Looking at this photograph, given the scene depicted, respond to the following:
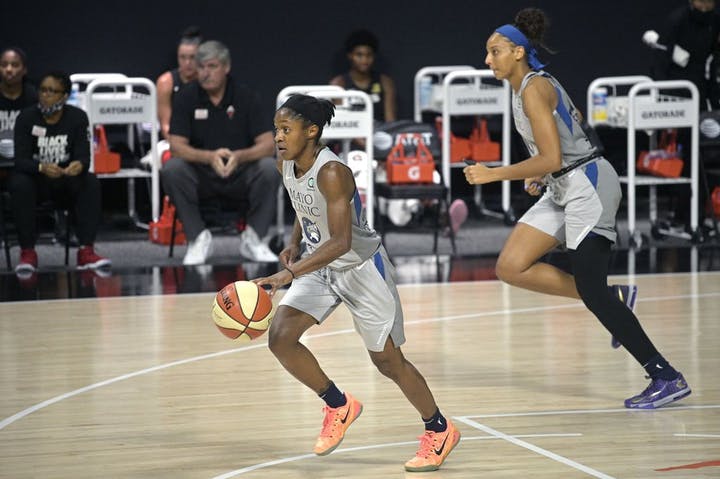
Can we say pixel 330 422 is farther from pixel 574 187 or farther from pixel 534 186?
pixel 534 186

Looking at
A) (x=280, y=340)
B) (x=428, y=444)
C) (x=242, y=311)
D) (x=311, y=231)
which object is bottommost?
(x=428, y=444)

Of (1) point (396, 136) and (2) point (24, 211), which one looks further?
(1) point (396, 136)

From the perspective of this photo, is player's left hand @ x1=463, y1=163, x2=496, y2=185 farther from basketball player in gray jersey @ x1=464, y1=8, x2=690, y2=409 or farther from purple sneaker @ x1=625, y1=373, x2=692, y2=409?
purple sneaker @ x1=625, y1=373, x2=692, y2=409

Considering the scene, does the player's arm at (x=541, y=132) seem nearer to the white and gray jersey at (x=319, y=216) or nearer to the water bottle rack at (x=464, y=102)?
the white and gray jersey at (x=319, y=216)

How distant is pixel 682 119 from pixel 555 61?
2746 millimetres

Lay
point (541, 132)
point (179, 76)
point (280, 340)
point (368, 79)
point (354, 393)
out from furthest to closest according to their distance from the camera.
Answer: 1. point (368, 79)
2. point (179, 76)
3. point (354, 393)
4. point (541, 132)
5. point (280, 340)

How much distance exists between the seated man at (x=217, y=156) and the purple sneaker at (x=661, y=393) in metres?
4.50

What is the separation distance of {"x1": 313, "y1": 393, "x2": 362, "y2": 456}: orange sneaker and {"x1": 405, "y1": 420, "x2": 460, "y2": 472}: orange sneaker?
28 centimetres

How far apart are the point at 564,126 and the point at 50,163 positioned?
4.85m

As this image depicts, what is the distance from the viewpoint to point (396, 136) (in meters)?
10.5

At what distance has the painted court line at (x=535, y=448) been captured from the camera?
4828mm

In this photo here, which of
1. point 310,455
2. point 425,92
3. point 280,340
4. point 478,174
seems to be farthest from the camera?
point 425,92

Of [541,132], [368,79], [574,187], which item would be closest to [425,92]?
[368,79]

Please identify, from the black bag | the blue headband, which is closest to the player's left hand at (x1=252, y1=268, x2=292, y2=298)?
the blue headband
